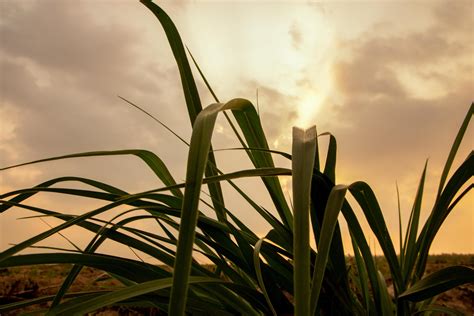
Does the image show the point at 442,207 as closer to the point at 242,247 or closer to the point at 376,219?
the point at 376,219

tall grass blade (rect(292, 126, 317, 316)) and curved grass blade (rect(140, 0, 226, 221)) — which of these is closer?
tall grass blade (rect(292, 126, 317, 316))

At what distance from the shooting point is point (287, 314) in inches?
43.7

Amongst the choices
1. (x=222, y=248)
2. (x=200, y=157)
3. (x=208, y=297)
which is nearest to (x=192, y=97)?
(x=222, y=248)

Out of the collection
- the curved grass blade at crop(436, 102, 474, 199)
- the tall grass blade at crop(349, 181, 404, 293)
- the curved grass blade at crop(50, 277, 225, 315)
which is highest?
the curved grass blade at crop(436, 102, 474, 199)

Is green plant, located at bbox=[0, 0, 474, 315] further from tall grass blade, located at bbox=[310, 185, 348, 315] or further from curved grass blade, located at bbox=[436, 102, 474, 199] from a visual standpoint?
tall grass blade, located at bbox=[310, 185, 348, 315]

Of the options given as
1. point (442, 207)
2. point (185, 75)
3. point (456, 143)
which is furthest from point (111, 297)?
point (456, 143)

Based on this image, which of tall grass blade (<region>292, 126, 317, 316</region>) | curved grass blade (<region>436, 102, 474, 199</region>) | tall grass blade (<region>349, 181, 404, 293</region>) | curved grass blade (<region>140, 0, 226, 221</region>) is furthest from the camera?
curved grass blade (<region>436, 102, 474, 199</region>)

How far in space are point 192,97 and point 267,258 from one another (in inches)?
15.9

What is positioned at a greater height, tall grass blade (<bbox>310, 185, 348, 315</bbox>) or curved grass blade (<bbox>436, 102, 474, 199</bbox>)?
curved grass blade (<bbox>436, 102, 474, 199</bbox>)

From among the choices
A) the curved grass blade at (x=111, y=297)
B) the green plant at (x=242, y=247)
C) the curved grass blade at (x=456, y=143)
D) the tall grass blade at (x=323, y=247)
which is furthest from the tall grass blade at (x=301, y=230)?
the curved grass blade at (x=456, y=143)

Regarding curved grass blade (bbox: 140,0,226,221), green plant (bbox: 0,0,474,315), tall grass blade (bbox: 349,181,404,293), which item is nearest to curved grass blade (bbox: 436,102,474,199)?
green plant (bbox: 0,0,474,315)

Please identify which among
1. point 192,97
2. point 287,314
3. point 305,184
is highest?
point 192,97

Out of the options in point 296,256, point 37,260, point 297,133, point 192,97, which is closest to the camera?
point 296,256

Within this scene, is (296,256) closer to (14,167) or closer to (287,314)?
(287,314)
